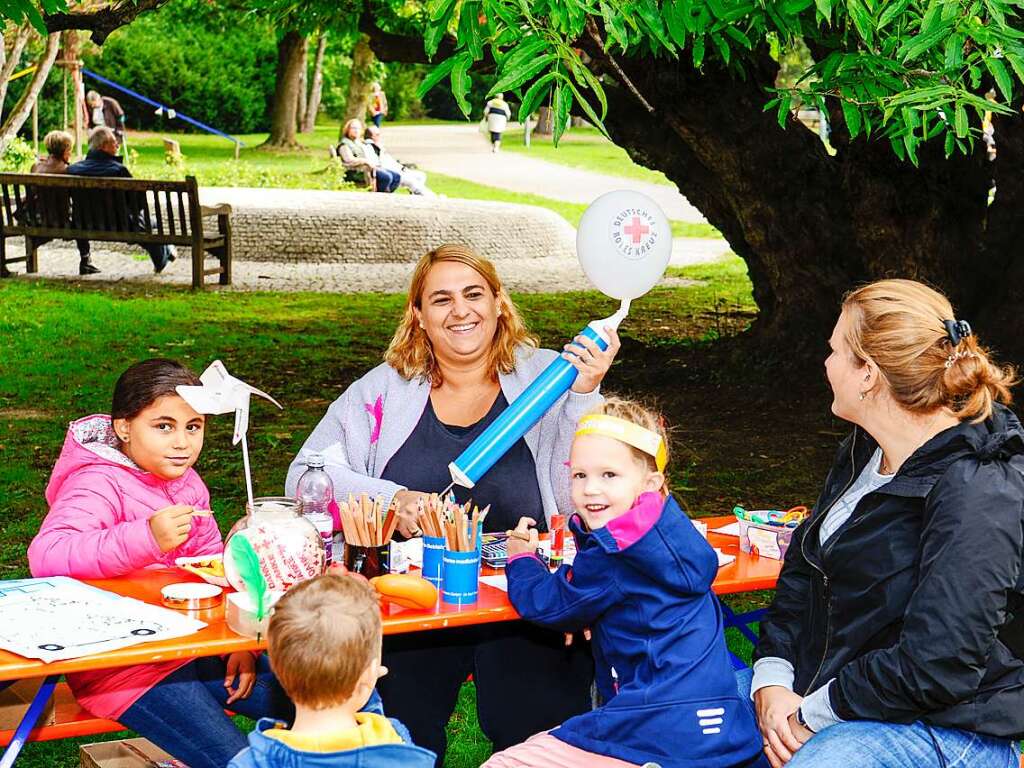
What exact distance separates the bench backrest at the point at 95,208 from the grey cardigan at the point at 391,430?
381 inches

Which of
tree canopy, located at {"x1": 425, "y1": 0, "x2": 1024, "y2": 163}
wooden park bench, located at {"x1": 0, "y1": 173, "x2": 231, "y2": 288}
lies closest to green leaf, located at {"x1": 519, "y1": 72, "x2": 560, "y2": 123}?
tree canopy, located at {"x1": 425, "y1": 0, "x2": 1024, "y2": 163}

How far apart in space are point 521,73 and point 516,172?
28.3 metres

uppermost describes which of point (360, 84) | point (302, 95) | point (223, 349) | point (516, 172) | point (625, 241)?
point (360, 84)

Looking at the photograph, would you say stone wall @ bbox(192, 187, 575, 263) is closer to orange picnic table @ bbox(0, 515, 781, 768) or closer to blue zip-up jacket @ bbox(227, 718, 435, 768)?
orange picnic table @ bbox(0, 515, 781, 768)

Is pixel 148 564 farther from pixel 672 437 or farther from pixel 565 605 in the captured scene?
pixel 672 437

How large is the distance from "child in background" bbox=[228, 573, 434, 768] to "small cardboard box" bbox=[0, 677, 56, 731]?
114 cm

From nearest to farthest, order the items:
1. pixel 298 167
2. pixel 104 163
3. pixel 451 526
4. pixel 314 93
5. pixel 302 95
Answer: pixel 451 526 < pixel 104 163 < pixel 298 167 < pixel 314 93 < pixel 302 95

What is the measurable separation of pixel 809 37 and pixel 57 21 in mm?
4526

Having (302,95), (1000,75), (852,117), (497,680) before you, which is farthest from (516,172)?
(1000,75)

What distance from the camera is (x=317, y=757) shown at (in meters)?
2.44

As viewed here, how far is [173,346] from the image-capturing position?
1093cm

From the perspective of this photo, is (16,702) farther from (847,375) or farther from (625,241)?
(847,375)

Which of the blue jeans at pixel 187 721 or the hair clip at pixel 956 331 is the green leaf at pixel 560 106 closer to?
the hair clip at pixel 956 331

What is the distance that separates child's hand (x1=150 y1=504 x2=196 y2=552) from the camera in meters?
3.18
